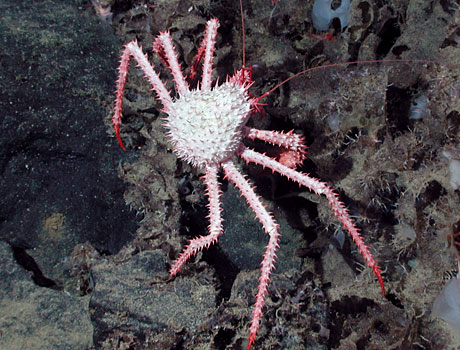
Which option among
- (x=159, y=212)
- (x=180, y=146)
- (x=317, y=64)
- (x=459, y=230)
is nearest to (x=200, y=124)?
(x=180, y=146)

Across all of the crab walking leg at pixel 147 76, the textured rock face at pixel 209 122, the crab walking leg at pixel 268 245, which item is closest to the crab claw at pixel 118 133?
the crab walking leg at pixel 147 76

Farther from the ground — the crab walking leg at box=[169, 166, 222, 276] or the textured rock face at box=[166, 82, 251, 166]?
the textured rock face at box=[166, 82, 251, 166]

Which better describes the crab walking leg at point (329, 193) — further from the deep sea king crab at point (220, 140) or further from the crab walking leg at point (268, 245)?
the crab walking leg at point (268, 245)

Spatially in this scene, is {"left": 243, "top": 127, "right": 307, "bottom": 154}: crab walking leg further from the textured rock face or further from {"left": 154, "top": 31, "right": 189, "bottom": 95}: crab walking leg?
{"left": 154, "top": 31, "right": 189, "bottom": 95}: crab walking leg

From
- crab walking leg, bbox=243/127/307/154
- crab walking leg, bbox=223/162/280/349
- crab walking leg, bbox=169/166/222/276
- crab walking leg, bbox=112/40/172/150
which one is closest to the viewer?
crab walking leg, bbox=223/162/280/349

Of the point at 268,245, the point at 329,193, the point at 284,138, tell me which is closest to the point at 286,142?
the point at 284,138

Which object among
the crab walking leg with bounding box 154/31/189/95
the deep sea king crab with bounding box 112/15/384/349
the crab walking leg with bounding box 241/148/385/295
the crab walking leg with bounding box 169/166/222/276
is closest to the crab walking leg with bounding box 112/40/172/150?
the deep sea king crab with bounding box 112/15/384/349

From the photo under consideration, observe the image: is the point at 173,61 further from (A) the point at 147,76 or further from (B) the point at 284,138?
(B) the point at 284,138

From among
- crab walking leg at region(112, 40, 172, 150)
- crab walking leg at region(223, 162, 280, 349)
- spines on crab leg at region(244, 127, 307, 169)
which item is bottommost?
crab walking leg at region(223, 162, 280, 349)

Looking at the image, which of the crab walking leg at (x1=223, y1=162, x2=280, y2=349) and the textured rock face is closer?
the crab walking leg at (x1=223, y1=162, x2=280, y2=349)
